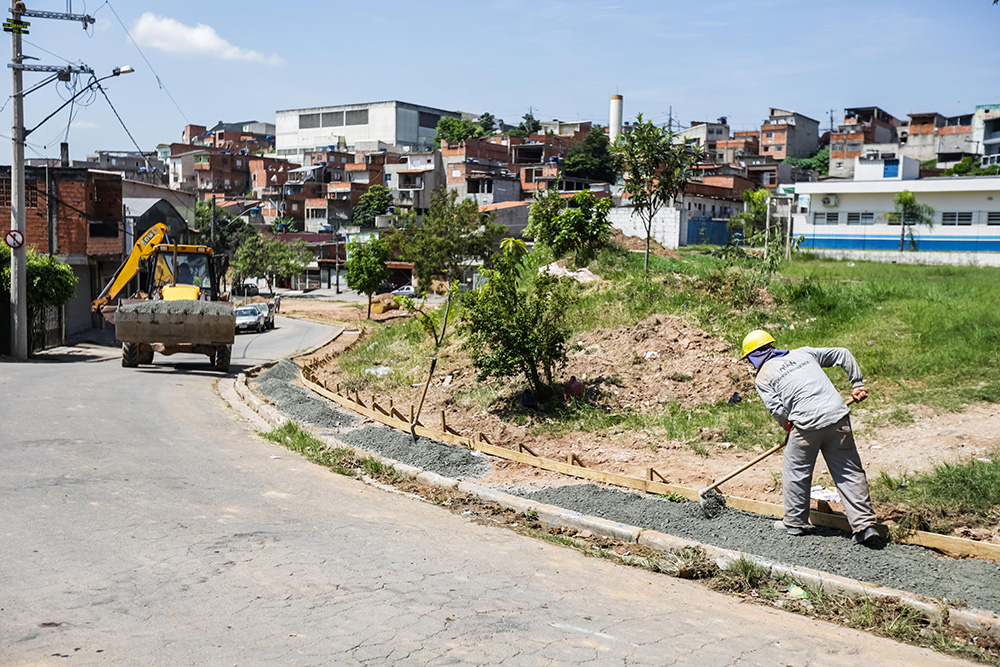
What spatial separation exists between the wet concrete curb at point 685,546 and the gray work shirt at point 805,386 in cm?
117

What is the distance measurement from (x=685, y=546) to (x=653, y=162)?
14.5m

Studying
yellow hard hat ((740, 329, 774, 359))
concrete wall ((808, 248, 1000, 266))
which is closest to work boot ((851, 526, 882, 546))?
yellow hard hat ((740, 329, 774, 359))

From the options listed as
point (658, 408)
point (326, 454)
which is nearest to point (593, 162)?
point (658, 408)

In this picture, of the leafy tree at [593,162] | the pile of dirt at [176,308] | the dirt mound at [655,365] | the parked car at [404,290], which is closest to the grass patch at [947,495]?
the dirt mound at [655,365]

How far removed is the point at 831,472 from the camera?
6.64 m

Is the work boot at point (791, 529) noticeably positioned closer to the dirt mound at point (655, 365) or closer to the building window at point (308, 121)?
the dirt mound at point (655, 365)

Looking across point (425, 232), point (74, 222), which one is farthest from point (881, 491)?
point (425, 232)

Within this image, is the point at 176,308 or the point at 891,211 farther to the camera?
the point at 891,211

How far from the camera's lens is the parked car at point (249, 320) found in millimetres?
37062

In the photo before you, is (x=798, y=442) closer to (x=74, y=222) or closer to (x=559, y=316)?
(x=559, y=316)

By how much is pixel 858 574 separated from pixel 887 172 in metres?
51.1

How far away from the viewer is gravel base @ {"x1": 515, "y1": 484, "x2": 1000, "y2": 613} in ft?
18.6

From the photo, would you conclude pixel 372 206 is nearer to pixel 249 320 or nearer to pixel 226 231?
pixel 226 231

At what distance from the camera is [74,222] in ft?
102
